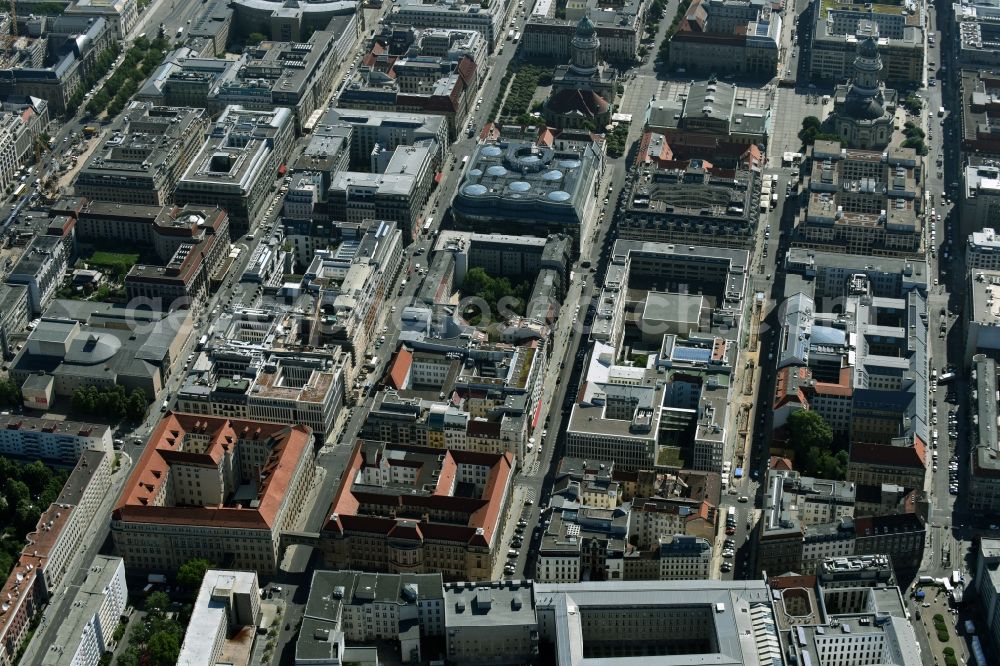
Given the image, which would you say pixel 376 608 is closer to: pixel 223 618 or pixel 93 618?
pixel 223 618

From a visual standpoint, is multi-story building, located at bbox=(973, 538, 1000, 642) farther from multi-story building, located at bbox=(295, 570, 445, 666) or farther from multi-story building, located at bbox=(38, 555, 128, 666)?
multi-story building, located at bbox=(38, 555, 128, 666)

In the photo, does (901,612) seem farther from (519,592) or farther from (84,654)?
(84,654)

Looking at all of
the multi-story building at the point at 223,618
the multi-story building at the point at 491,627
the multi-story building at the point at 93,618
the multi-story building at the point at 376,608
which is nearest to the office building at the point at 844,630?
the multi-story building at the point at 491,627

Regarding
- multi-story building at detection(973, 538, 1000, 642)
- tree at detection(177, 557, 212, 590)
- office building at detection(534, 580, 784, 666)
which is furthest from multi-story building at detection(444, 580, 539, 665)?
multi-story building at detection(973, 538, 1000, 642)

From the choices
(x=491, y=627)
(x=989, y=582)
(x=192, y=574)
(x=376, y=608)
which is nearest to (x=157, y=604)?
(x=192, y=574)

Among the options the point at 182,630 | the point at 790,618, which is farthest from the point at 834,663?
the point at 182,630

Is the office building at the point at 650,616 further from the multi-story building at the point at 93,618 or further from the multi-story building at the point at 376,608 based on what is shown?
the multi-story building at the point at 93,618
